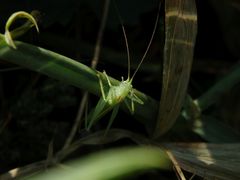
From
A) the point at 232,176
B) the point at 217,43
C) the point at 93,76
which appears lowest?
the point at 232,176

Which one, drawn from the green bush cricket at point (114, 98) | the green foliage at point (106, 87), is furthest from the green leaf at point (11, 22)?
the green bush cricket at point (114, 98)

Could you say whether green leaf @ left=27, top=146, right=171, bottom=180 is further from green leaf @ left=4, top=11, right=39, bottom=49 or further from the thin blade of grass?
green leaf @ left=4, top=11, right=39, bottom=49

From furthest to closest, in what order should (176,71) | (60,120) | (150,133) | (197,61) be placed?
(197,61), (60,120), (150,133), (176,71)

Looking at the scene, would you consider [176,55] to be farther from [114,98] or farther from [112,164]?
[112,164]

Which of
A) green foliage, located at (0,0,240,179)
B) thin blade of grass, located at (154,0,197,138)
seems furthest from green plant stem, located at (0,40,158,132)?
thin blade of grass, located at (154,0,197,138)

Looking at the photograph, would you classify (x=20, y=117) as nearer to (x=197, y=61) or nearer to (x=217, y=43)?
(x=197, y=61)

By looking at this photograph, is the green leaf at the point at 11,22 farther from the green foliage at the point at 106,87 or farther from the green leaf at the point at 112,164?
the green leaf at the point at 112,164

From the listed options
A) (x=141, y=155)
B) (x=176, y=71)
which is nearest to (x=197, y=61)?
(x=176, y=71)
